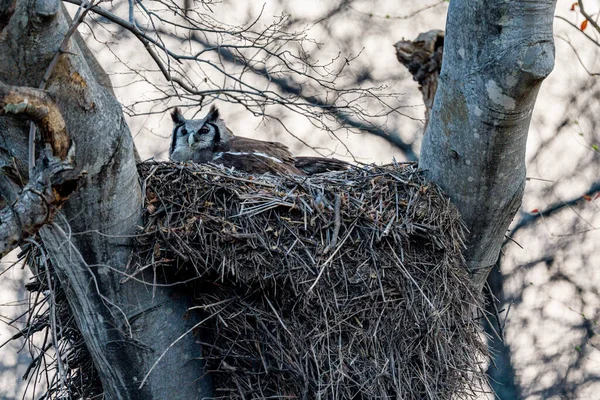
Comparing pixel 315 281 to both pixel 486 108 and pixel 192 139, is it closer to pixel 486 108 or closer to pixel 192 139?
pixel 486 108

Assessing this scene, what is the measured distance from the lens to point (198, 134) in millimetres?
5328

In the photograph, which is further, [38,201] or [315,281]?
[315,281]

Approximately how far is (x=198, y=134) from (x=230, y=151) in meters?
0.51

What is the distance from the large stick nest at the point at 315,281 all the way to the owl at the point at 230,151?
2.67ft

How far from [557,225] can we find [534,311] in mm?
1045

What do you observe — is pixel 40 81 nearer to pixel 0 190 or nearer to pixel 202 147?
pixel 0 190

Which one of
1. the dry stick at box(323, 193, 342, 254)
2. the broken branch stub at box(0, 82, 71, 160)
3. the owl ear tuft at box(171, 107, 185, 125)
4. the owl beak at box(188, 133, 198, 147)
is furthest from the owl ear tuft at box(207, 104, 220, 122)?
the broken branch stub at box(0, 82, 71, 160)

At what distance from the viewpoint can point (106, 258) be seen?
3230 mm

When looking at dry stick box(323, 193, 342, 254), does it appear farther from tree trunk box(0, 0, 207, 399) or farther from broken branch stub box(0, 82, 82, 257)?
broken branch stub box(0, 82, 82, 257)

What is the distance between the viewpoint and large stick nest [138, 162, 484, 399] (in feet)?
11.4

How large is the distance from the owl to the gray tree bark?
3.55 feet

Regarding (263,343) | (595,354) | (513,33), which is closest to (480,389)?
(263,343)

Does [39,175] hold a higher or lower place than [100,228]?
lower

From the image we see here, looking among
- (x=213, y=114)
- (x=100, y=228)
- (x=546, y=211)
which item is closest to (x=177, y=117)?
(x=213, y=114)
